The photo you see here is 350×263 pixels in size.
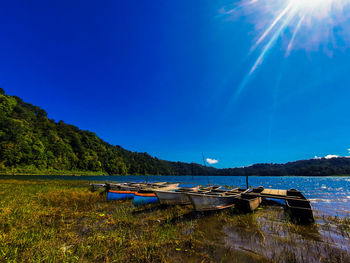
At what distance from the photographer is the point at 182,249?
5305 mm

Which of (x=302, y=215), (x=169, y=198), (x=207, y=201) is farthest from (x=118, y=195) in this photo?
(x=302, y=215)

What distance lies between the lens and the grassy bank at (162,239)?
465 cm

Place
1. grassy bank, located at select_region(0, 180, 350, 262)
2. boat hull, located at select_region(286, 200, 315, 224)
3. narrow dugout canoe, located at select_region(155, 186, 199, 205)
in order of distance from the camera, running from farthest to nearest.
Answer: narrow dugout canoe, located at select_region(155, 186, 199, 205), boat hull, located at select_region(286, 200, 315, 224), grassy bank, located at select_region(0, 180, 350, 262)

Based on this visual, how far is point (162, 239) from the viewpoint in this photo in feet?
19.1

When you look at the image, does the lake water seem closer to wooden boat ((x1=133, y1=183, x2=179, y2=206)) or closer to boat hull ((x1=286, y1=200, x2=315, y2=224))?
boat hull ((x1=286, y1=200, x2=315, y2=224))

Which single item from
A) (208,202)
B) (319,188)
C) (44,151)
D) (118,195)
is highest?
(44,151)

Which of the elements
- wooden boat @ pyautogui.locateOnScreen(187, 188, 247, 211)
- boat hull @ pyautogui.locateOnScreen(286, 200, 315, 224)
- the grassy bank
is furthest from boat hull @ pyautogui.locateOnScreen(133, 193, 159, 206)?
boat hull @ pyautogui.locateOnScreen(286, 200, 315, 224)

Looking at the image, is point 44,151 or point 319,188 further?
point 44,151

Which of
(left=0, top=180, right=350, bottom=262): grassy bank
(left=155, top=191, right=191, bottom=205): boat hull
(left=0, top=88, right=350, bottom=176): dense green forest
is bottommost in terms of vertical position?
(left=0, top=180, right=350, bottom=262): grassy bank

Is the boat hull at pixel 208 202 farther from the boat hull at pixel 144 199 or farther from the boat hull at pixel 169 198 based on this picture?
the boat hull at pixel 144 199

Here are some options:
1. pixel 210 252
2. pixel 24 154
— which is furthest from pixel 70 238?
pixel 24 154

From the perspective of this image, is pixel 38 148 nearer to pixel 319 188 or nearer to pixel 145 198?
pixel 145 198

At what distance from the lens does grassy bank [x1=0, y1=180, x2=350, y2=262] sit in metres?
4.65

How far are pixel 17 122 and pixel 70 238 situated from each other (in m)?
87.7
